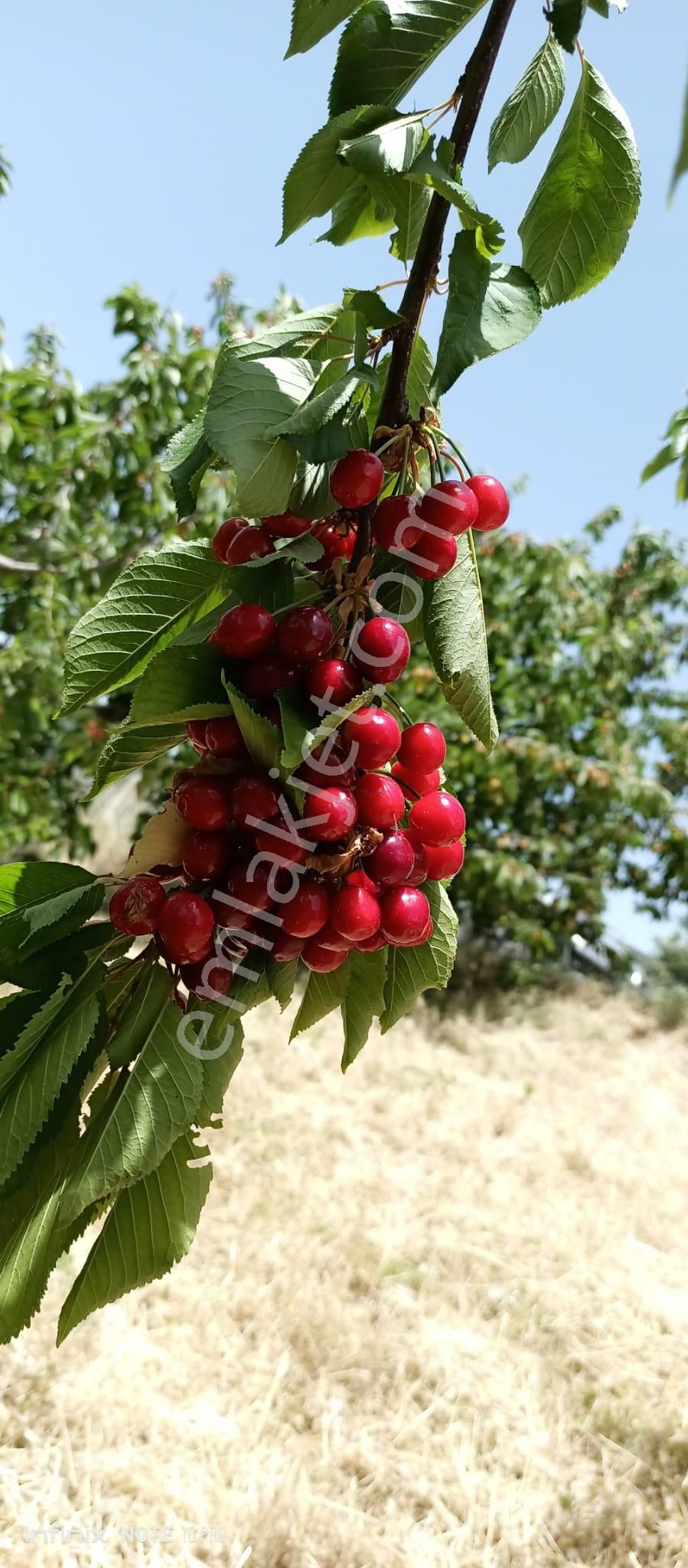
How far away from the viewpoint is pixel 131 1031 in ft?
1.37

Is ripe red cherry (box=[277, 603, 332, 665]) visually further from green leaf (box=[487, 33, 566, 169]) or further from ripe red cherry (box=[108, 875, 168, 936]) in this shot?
green leaf (box=[487, 33, 566, 169])

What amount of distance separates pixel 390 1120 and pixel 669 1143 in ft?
1.65

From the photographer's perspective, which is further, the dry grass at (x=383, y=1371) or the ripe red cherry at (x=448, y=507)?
the dry grass at (x=383, y=1371)

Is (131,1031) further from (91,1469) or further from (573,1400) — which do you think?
(573,1400)

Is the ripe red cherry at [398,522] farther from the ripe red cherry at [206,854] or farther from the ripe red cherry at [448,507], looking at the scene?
the ripe red cherry at [206,854]

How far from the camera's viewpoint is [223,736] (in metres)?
0.38

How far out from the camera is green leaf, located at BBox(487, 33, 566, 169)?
0.44m

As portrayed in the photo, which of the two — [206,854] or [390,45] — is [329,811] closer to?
[206,854]

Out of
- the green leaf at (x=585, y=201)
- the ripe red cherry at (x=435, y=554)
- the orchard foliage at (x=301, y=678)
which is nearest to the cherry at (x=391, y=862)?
the orchard foliage at (x=301, y=678)

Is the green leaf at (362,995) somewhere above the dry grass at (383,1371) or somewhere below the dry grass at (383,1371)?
above

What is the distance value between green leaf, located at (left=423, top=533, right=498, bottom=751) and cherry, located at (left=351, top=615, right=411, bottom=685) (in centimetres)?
3

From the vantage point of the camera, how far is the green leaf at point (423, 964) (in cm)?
45

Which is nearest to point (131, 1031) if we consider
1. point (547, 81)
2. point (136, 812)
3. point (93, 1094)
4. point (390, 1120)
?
point (93, 1094)

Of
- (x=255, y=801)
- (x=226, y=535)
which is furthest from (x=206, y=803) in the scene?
(x=226, y=535)
